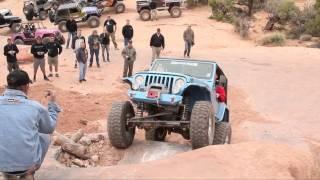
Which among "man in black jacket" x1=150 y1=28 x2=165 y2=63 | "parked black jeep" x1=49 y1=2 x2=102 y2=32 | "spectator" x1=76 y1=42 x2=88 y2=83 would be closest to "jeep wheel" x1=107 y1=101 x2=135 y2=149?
"spectator" x1=76 y1=42 x2=88 y2=83

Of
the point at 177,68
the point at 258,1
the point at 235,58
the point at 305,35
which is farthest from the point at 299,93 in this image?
the point at 258,1

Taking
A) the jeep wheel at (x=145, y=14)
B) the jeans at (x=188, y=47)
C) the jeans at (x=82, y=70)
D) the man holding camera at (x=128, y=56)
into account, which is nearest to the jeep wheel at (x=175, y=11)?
the jeep wheel at (x=145, y=14)

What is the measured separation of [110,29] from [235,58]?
508cm

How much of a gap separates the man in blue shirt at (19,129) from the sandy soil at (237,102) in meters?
1.30

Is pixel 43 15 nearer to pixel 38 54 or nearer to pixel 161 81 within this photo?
pixel 38 54

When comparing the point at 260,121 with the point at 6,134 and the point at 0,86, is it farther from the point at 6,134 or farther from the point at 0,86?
the point at 6,134

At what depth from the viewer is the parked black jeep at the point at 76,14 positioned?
2717 cm

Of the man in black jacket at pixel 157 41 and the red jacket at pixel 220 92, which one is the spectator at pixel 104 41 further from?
the red jacket at pixel 220 92

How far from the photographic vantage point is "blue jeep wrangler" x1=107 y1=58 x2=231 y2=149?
857 cm

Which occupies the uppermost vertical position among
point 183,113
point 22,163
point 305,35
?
point 22,163

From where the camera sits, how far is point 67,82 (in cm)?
1647

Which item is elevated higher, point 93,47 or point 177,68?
point 177,68

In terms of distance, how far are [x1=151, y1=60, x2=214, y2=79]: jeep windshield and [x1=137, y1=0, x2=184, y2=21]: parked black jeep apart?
1891 cm

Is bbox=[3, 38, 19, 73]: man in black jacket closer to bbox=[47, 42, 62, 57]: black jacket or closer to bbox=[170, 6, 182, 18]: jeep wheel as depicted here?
bbox=[47, 42, 62, 57]: black jacket
